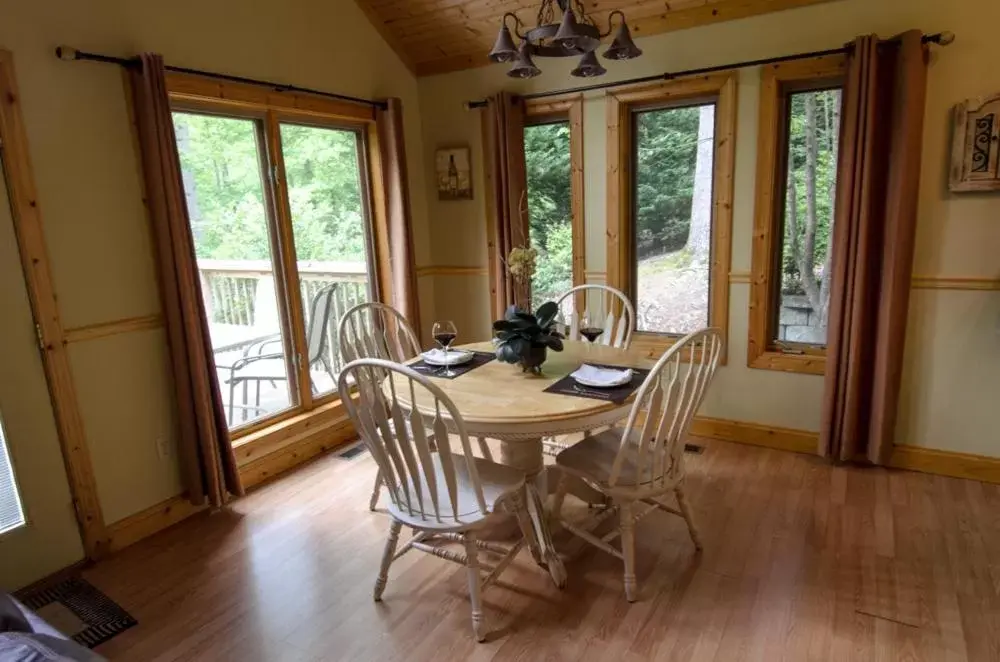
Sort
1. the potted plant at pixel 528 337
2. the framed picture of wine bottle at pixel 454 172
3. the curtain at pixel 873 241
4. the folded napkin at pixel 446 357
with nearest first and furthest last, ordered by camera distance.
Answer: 1. the potted plant at pixel 528 337
2. the folded napkin at pixel 446 357
3. the curtain at pixel 873 241
4. the framed picture of wine bottle at pixel 454 172

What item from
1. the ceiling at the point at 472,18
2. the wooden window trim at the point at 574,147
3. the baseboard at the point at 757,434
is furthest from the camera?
the wooden window trim at the point at 574,147

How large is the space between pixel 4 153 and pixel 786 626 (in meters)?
3.16

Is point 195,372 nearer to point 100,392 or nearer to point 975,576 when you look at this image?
point 100,392

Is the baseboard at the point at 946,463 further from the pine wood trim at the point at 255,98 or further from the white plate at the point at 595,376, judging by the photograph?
the pine wood trim at the point at 255,98

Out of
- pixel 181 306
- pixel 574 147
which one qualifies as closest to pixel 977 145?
pixel 574 147

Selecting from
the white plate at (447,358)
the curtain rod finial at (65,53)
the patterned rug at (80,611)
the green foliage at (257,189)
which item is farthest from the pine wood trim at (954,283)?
the curtain rod finial at (65,53)

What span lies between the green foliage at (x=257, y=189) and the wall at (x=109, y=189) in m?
0.32

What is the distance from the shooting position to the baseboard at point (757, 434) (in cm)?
339

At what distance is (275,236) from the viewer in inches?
132

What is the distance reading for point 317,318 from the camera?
371 centimetres

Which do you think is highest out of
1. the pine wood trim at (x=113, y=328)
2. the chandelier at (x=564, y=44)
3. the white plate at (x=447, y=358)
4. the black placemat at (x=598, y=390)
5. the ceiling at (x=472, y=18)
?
the ceiling at (x=472, y=18)

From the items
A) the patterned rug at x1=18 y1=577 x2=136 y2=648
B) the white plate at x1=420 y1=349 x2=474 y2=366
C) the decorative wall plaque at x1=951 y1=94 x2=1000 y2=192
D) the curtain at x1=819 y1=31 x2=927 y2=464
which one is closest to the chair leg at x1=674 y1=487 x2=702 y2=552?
the white plate at x1=420 y1=349 x2=474 y2=366

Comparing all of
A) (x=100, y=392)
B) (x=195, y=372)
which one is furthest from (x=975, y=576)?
(x=100, y=392)

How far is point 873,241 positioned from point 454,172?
2493 mm
